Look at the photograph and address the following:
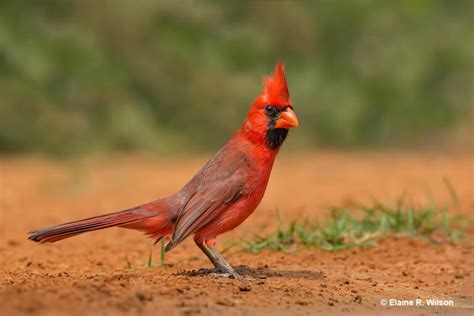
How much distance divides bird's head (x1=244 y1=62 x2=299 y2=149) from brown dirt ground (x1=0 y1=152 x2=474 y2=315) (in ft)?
2.51

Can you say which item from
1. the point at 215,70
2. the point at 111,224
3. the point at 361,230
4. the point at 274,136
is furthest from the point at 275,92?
the point at 215,70

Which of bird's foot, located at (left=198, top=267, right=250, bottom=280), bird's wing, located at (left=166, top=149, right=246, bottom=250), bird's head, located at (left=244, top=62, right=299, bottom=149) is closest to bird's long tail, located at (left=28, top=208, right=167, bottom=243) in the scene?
bird's wing, located at (left=166, top=149, right=246, bottom=250)

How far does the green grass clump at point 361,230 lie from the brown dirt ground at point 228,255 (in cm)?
10

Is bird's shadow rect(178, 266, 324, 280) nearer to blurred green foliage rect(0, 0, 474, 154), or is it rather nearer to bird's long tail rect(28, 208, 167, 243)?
bird's long tail rect(28, 208, 167, 243)

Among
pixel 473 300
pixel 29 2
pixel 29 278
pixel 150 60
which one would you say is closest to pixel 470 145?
pixel 150 60

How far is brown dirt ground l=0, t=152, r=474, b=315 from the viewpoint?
3.89 meters

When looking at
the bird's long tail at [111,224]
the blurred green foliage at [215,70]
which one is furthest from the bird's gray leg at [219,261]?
the blurred green foliage at [215,70]

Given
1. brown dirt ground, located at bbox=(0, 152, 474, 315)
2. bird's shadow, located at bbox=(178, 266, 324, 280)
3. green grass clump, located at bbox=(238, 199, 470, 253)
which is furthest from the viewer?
green grass clump, located at bbox=(238, 199, 470, 253)

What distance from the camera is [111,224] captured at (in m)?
4.78

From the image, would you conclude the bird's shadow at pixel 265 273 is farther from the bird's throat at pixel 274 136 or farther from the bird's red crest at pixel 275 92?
the bird's red crest at pixel 275 92

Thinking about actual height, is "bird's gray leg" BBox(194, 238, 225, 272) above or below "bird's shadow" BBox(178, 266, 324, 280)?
above

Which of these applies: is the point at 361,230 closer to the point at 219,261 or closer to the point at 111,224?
the point at 219,261

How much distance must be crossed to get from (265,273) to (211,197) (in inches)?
20.2

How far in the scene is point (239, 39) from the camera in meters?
11.0
